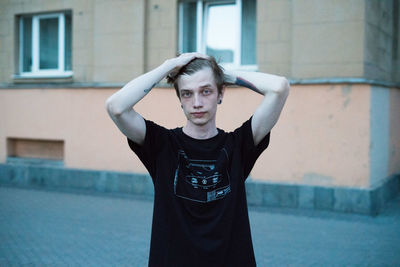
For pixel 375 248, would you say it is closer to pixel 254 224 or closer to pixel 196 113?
pixel 254 224

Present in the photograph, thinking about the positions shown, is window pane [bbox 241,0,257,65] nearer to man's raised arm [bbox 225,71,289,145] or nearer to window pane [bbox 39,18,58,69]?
window pane [bbox 39,18,58,69]

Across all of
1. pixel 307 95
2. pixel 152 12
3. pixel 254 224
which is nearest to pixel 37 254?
pixel 254 224

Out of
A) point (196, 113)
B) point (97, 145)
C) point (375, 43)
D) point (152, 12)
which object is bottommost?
point (97, 145)

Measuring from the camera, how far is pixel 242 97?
8.17 meters

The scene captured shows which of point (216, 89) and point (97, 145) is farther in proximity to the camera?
point (97, 145)

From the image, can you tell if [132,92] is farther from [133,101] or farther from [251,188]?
[251,188]

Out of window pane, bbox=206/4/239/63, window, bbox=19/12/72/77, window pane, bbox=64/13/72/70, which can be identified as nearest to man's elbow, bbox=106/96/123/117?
window pane, bbox=206/4/239/63

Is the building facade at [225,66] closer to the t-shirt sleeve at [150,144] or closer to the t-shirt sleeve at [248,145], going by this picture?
the t-shirt sleeve at [248,145]

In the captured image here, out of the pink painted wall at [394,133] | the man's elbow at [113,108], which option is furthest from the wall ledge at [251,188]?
the man's elbow at [113,108]

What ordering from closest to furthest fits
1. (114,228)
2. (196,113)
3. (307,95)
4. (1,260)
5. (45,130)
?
(196,113) → (1,260) → (114,228) → (307,95) → (45,130)

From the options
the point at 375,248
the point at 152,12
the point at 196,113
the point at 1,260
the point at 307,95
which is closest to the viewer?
the point at 196,113

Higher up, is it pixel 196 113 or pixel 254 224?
pixel 196 113

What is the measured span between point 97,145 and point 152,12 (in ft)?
9.59

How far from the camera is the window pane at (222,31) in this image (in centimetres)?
882
